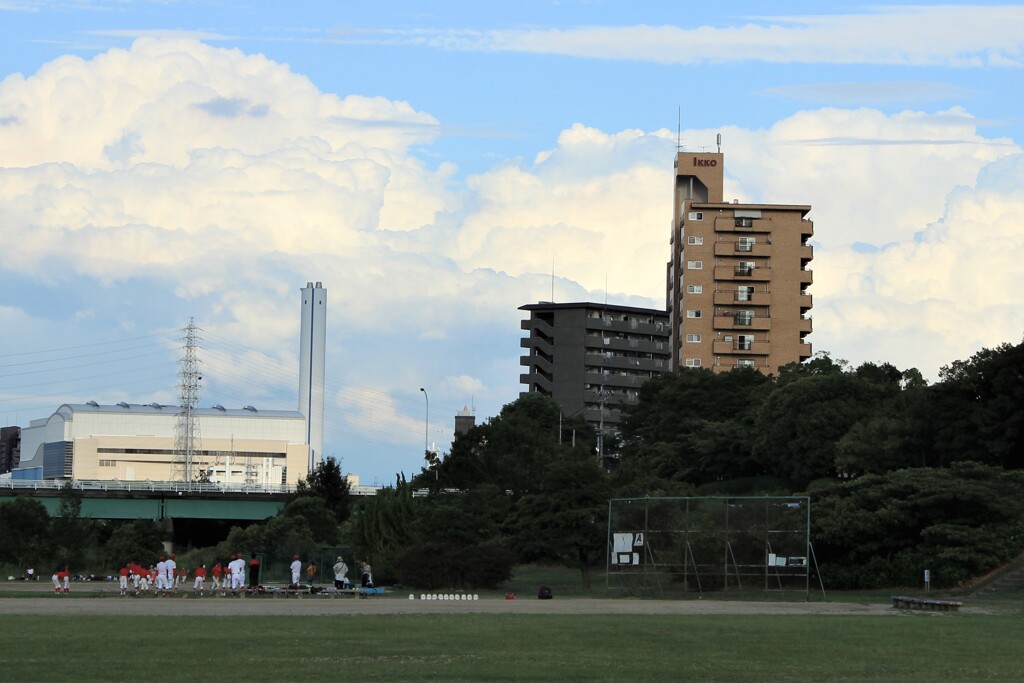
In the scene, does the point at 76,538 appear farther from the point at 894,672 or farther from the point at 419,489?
the point at 894,672

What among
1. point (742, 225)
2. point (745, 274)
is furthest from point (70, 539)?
point (742, 225)

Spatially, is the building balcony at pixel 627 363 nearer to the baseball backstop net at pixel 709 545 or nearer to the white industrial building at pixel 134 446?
the white industrial building at pixel 134 446

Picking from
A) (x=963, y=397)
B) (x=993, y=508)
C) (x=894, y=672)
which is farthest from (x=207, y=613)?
(x=963, y=397)

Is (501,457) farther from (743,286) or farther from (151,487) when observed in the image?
(743,286)

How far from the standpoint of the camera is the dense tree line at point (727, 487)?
53.6 metres

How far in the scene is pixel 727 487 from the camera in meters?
95.1

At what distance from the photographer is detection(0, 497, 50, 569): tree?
8275 centimetres

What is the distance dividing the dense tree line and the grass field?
17603 mm

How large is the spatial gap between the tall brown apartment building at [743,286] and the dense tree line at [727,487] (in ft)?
96.1

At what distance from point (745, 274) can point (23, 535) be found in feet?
264

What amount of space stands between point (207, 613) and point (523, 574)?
33.3 metres

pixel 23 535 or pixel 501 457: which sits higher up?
pixel 501 457

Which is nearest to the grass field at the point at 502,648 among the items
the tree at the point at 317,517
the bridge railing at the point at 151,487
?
the tree at the point at 317,517

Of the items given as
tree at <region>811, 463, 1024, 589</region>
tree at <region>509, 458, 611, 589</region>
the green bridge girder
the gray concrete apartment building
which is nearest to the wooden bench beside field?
tree at <region>509, 458, 611, 589</region>
